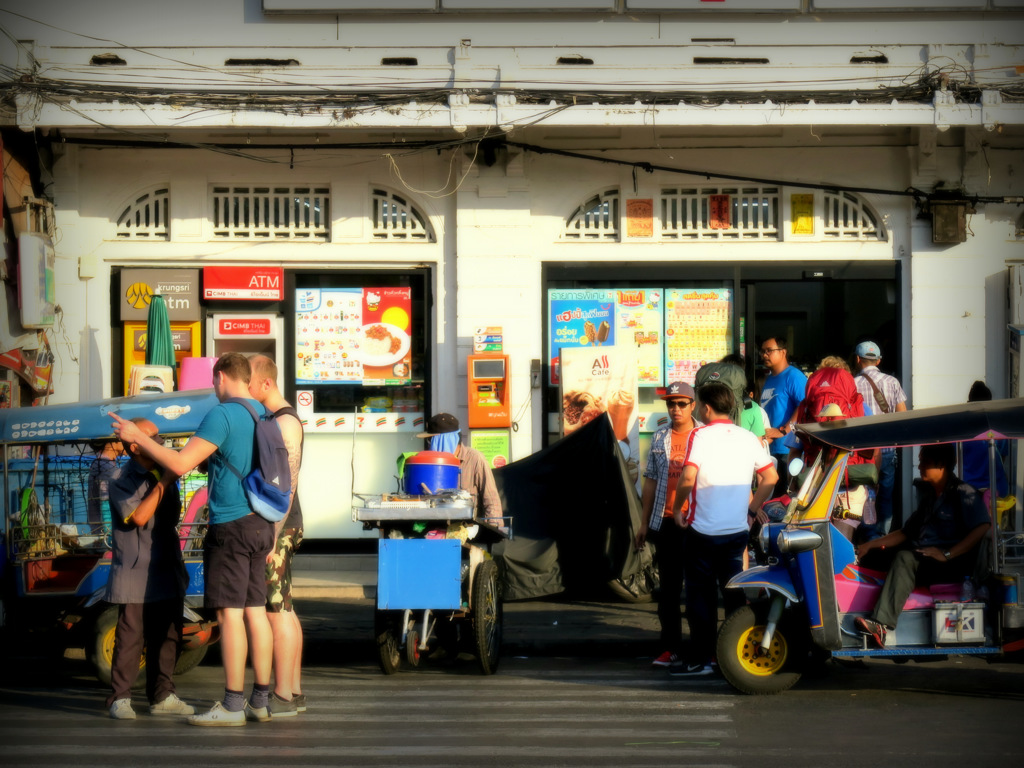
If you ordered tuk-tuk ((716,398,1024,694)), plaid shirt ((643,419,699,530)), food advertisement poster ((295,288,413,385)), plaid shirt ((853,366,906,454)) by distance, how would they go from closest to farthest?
tuk-tuk ((716,398,1024,694)) < plaid shirt ((643,419,699,530)) < plaid shirt ((853,366,906,454)) < food advertisement poster ((295,288,413,385))

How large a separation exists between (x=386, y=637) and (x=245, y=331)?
5.71m

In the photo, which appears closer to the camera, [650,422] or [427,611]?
[427,611]

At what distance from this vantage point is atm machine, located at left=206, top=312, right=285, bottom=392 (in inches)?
481

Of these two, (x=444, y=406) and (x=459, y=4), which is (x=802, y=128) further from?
(x=444, y=406)

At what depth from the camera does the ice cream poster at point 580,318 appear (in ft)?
40.0

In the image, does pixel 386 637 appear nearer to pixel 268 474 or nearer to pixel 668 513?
pixel 268 474

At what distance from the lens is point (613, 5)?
11789 mm

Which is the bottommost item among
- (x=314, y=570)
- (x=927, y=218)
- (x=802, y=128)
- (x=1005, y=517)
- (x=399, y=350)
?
(x=314, y=570)

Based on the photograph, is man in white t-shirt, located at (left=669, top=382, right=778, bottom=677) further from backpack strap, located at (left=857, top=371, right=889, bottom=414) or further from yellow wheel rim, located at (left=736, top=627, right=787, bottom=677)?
backpack strap, located at (left=857, top=371, right=889, bottom=414)

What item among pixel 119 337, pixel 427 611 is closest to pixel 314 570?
pixel 119 337

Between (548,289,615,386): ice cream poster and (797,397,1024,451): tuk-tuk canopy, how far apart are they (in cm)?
528

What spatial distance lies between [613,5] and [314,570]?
6621 mm

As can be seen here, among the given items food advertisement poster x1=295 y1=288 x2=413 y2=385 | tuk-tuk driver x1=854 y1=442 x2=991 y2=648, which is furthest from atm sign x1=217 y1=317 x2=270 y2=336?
tuk-tuk driver x1=854 y1=442 x2=991 y2=648

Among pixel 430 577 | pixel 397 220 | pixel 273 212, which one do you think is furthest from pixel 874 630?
pixel 273 212
